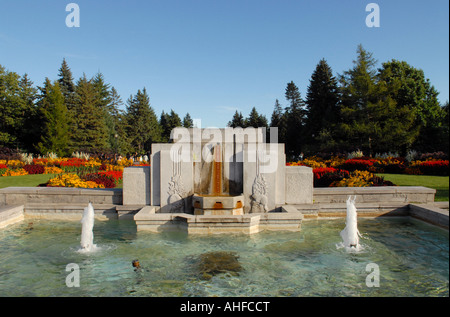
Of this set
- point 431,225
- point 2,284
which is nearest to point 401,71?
point 431,225

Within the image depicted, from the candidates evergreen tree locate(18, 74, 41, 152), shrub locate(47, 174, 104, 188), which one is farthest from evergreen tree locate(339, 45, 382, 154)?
evergreen tree locate(18, 74, 41, 152)

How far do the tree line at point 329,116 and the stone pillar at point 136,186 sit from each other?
2190 cm

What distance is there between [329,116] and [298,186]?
3291 cm

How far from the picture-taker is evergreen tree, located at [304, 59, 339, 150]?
40875 millimetres

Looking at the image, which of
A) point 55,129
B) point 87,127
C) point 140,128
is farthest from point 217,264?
point 140,128

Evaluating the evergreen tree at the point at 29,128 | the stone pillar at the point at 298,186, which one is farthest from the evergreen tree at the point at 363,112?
the evergreen tree at the point at 29,128

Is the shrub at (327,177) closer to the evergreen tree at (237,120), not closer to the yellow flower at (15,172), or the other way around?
the yellow flower at (15,172)

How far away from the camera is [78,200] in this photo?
894cm

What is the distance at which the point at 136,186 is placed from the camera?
8602mm

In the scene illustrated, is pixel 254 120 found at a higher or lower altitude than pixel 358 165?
higher

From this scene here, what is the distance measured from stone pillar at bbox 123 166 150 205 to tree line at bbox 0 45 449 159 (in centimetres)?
2190

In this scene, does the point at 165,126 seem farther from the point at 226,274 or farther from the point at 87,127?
the point at 226,274

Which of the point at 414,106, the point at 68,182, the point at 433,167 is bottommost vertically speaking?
the point at 68,182

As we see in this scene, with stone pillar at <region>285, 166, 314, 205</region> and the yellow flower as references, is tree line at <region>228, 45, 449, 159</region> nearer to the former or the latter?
stone pillar at <region>285, 166, 314, 205</region>
